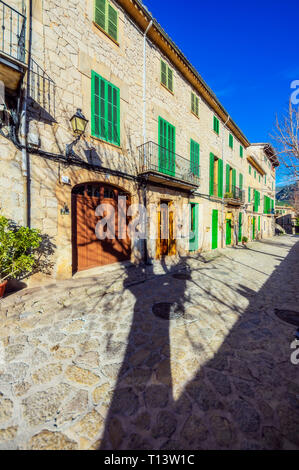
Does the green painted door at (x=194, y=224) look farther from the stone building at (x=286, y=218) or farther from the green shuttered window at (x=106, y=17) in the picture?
the stone building at (x=286, y=218)

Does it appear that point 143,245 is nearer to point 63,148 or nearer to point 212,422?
point 63,148

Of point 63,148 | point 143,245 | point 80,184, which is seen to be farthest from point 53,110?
point 143,245

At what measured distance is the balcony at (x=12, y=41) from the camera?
12.8 ft

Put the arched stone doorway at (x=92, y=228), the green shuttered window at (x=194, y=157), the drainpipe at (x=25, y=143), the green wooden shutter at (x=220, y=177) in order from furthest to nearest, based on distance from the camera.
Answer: the green wooden shutter at (x=220, y=177), the green shuttered window at (x=194, y=157), the arched stone doorway at (x=92, y=228), the drainpipe at (x=25, y=143)

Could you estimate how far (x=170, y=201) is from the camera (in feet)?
29.9

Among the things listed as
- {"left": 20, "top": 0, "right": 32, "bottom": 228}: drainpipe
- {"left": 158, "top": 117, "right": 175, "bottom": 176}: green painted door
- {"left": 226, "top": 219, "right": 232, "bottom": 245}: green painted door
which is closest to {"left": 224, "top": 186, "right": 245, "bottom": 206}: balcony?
{"left": 226, "top": 219, "right": 232, "bottom": 245}: green painted door

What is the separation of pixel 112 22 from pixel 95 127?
13.3ft

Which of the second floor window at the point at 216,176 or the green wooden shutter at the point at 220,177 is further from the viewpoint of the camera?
the green wooden shutter at the point at 220,177

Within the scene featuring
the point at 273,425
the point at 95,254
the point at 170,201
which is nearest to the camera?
the point at 273,425

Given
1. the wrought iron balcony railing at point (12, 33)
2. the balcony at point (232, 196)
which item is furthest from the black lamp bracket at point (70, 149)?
the balcony at point (232, 196)

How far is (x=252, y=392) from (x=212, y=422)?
0.63 meters

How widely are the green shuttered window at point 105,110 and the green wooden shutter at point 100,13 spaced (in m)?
1.86

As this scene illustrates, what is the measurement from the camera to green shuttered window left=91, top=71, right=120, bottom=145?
5879 mm

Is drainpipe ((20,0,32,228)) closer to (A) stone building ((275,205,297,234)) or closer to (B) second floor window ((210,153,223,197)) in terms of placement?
(B) second floor window ((210,153,223,197))
